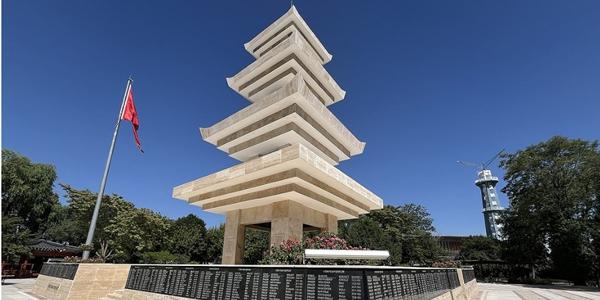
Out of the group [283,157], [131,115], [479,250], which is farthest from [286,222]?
[479,250]

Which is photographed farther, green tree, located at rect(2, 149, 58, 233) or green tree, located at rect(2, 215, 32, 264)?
green tree, located at rect(2, 149, 58, 233)

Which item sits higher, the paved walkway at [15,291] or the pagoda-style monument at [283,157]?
the pagoda-style monument at [283,157]

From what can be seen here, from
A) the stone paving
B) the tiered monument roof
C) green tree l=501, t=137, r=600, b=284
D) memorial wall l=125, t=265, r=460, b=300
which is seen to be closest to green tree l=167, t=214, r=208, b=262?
the stone paving

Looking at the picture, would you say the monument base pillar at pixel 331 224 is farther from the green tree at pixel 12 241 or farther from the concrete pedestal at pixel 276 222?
the green tree at pixel 12 241

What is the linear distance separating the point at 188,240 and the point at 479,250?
58.3 m

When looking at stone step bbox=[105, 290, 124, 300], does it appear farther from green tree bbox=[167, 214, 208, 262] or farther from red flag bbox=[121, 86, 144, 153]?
green tree bbox=[167, 214, 208, 262]

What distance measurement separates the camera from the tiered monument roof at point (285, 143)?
613 inches

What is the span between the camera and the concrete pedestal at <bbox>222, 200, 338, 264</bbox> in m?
16.1

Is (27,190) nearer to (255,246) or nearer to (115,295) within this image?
(255,246)

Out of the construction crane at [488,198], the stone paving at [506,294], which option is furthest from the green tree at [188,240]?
the construction crane at [488,198]

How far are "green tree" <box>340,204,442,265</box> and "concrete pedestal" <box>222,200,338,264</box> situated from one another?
1877 cm

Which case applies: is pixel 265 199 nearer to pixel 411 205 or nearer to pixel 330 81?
pixel 330 81

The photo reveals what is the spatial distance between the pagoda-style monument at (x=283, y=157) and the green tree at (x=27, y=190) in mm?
37109

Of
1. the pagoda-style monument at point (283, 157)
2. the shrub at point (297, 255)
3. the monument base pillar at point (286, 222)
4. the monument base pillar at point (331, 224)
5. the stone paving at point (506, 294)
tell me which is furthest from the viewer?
the monument base pillar at point (331, 224)
